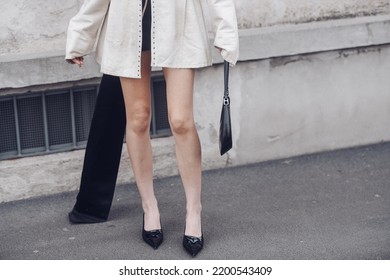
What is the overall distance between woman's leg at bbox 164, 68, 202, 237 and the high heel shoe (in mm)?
170

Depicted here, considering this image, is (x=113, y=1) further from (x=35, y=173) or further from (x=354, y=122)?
(x=354, y=122)

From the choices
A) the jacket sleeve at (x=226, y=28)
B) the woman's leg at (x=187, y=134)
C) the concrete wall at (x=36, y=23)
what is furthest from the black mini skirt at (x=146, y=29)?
the concrete wall at (x=36, y=23)

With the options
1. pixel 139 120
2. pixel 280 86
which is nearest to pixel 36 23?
pixel 139 120

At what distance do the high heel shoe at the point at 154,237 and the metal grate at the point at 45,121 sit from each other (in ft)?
3.52

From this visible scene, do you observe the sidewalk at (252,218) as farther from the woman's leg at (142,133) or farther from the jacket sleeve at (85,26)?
the jacket sleeve at (85,26)

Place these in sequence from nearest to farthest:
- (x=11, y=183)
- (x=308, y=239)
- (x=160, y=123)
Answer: (x=308, y=239)
(x=11, y=183)
(x=160, y=123)

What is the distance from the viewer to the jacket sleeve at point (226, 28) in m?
4.98

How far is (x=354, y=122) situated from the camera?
23.2ft

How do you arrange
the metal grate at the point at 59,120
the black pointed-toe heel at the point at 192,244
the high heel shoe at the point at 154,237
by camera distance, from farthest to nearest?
the metal grate at the point at 59,120 < the high heel shoe at the point at 154,237 < the black pointed-toe heel at the point at 192,244

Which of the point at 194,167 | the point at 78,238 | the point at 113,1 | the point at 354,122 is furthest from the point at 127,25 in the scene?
the point at 354,122

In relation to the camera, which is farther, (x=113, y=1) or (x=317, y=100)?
(x=317, y=100)

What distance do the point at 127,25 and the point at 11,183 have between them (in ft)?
5.15

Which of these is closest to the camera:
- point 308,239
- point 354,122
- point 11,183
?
point 308,239

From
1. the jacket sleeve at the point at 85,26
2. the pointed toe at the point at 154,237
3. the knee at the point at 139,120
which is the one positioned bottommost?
the pointed toe at the point at 154,237
